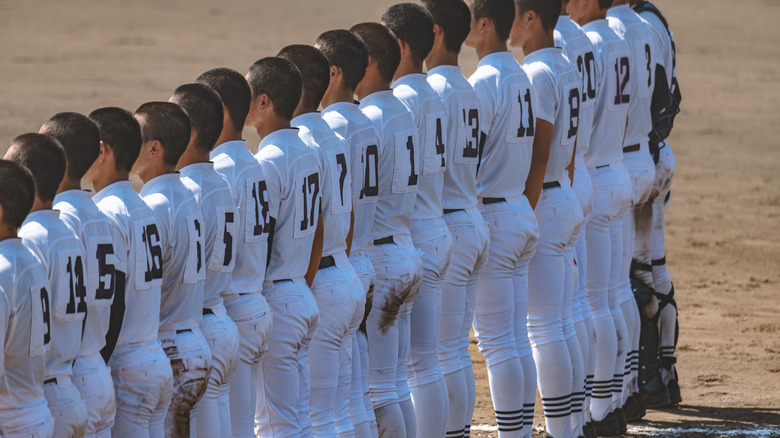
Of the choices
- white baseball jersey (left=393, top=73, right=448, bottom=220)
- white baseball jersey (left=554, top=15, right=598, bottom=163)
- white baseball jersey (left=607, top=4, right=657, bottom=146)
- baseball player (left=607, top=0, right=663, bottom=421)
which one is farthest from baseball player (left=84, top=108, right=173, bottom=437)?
white baseball jersey (left=607, top=4, right=657, bottom=146)

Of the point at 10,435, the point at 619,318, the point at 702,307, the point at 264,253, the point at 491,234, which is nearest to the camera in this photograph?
the point at 10,435

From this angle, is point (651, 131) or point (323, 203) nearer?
point (323, 203)

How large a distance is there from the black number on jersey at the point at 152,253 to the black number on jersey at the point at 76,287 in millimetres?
297

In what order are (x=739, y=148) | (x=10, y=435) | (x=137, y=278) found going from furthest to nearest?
(x=739, y=148) < (x=137, y=278) < (x=10, y=435)

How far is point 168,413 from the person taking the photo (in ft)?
16.3

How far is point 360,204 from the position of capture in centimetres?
582

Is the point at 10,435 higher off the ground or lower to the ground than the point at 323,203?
lower

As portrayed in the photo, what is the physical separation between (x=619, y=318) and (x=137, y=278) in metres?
3.68

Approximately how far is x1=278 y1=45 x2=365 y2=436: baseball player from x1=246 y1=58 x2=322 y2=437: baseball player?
11 cm

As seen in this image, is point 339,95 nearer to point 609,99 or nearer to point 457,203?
point 457,203

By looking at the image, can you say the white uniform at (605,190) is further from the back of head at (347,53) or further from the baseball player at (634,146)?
the back of head at (347,53)

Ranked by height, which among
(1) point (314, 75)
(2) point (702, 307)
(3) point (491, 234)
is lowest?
(2) point (702, 307)

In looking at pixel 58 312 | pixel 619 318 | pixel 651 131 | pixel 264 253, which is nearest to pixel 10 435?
pixel 58 312

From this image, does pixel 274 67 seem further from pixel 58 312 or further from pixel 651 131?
pixel 651 131
